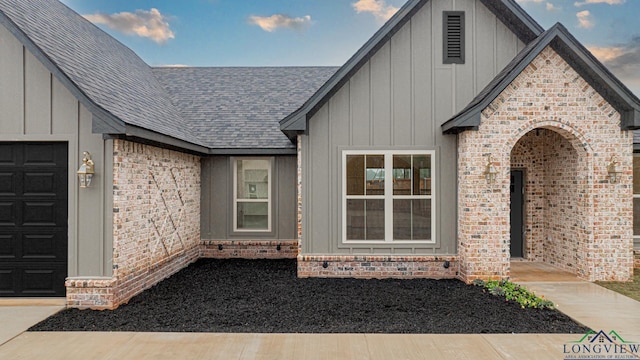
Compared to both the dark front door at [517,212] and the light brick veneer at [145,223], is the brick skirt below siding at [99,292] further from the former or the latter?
the dark front door at [517,212]

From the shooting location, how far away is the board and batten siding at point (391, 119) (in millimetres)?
8000

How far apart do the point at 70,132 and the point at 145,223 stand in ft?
6.67

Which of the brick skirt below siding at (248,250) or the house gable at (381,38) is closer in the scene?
the house gable at (381,38)

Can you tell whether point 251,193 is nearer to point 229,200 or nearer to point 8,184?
point 229,200

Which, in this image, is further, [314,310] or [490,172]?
[490,172]

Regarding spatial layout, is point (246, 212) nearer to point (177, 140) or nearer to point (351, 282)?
point (177, 140)

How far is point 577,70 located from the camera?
291 inches

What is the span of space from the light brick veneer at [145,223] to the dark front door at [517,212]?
322 inches

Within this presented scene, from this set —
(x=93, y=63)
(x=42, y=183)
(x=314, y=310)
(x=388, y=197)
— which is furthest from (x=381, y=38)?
(x=42, y=183)

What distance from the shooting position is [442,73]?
26.5ft

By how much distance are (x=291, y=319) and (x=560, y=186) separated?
6.88 m

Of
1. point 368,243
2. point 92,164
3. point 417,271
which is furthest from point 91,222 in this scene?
point 417,271

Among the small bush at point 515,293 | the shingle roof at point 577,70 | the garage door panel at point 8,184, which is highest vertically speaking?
the shingle roof at point 577,70

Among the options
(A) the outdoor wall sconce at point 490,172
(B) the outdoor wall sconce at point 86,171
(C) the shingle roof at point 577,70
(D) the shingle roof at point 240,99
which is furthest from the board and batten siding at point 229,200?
(A) the outdoor wall sconce at point 490,172
